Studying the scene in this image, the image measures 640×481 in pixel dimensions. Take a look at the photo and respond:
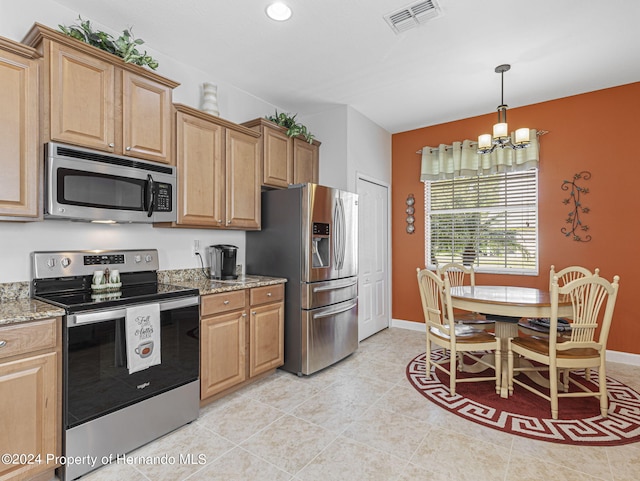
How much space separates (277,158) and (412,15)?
1756 millimetres

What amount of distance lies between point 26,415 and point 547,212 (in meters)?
4.70

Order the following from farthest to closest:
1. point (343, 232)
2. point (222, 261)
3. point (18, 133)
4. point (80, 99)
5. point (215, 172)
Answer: point (343, 232)
point (222, 261)
point (215, 172)
point (80, 99)
point (18, 133)

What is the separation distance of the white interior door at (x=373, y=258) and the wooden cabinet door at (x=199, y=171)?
1.85m

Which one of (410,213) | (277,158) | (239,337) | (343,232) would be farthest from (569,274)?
(239,337)

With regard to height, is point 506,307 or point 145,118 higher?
point 145,118

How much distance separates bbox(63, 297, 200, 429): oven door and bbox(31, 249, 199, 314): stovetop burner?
0.06 metres

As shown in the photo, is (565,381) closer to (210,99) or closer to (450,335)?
(450,335)

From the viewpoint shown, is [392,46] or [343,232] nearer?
[392,46]

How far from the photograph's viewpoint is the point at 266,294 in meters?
3.00

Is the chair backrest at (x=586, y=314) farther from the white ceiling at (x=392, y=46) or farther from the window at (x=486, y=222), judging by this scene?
the white ceiling at (x=392, y=46)

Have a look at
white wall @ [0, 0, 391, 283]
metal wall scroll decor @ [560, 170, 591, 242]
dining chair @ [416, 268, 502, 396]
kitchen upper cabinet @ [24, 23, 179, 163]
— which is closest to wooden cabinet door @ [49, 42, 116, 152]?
kitchen upper cabinet @ [24, 23, 179, 163]

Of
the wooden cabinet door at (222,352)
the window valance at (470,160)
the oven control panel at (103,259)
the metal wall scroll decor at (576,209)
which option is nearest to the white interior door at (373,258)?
the window valance at (470,160)

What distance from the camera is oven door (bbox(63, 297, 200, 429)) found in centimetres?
179

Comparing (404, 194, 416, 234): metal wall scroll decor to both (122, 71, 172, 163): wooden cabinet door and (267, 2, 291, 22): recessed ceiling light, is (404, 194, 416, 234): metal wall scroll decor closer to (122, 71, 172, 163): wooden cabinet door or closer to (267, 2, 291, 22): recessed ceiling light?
(267, 2, 291, 22): recessed ceiling light
